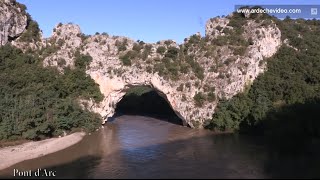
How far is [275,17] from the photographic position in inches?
2345

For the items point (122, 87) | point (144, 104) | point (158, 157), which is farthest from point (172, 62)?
point (158, 157)

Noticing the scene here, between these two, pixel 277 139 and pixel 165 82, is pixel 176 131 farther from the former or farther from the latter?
pixel 277 139

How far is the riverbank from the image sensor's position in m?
33.0

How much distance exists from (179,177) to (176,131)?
20.7m

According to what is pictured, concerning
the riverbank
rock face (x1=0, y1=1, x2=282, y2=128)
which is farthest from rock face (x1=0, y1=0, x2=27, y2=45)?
the riverbank

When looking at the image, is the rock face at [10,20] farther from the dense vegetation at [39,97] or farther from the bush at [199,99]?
the bush at [199,99]

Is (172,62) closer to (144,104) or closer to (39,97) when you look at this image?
(144,104)

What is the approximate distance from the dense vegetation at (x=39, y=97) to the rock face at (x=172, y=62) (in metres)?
1.65

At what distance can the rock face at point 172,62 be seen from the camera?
155 feet

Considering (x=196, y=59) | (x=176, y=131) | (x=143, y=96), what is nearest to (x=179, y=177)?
(x=176, y=131)

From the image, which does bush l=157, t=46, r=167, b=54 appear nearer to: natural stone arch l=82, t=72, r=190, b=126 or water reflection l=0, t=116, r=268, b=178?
natural stone arch l=82, t=72, r=190, b=126

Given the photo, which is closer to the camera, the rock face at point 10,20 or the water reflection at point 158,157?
the water reflection at point 158,157

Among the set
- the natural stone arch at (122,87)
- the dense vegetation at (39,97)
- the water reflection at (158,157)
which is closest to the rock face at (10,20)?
the dense vegetation at (39,97)

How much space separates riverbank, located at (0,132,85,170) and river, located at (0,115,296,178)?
104cm
